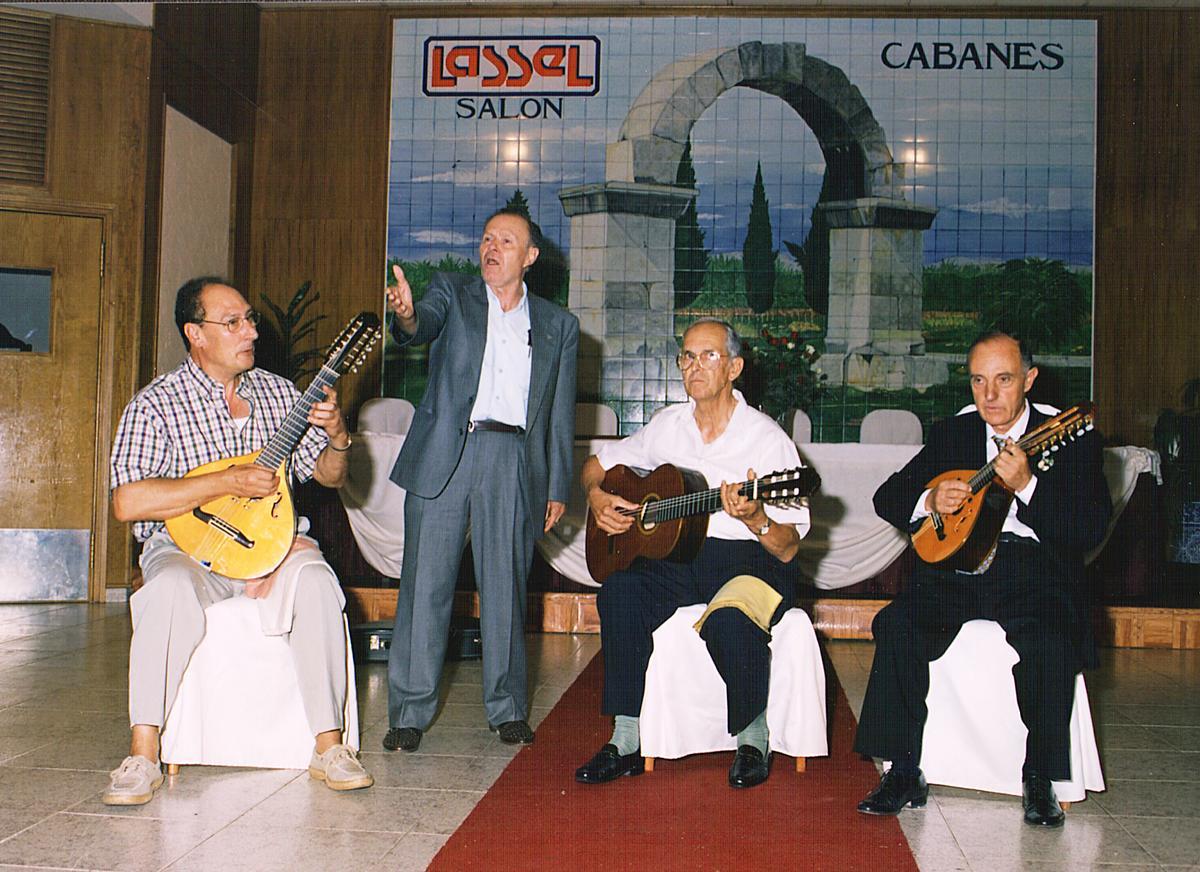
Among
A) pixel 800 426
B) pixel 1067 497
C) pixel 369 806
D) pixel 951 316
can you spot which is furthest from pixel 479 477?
pixel 951 316

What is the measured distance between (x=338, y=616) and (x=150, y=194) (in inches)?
175

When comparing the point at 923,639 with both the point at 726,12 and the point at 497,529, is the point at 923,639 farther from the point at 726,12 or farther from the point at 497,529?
the point at 726,12

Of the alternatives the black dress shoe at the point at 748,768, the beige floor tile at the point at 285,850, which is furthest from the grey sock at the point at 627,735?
the beige floor tile at the point at 285,850

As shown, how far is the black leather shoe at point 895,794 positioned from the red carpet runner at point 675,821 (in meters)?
0.03

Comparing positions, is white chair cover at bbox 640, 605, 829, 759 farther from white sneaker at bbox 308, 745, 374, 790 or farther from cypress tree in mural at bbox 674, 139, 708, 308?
cypress tree in mural at bbox 674, 139, 708, 308

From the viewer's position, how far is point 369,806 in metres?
2.83

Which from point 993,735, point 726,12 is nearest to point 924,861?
point 993,735

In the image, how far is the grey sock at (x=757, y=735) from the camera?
319cm

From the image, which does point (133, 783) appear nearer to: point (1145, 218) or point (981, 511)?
point (981, 511)

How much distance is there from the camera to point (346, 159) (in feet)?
27.1

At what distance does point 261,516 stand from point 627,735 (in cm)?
113

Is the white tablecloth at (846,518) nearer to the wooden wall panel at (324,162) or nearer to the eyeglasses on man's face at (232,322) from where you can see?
the eyeglasses on man's face at (232,322)

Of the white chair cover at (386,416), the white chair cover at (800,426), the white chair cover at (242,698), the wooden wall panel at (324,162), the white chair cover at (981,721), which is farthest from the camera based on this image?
the wooden wall panel at (324,162)

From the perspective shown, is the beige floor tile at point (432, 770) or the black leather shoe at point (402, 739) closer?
the beige floor tile at point (432, 770)
